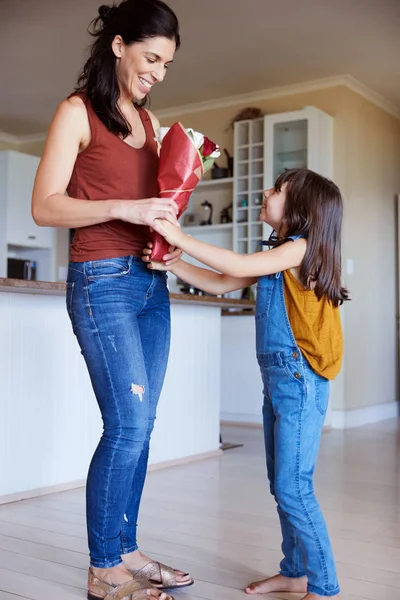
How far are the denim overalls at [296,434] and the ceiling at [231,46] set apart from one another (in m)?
3.36

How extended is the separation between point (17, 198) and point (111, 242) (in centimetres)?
556

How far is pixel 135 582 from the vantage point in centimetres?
168

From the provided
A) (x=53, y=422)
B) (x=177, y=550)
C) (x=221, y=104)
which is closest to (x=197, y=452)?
(x=53, y=422)

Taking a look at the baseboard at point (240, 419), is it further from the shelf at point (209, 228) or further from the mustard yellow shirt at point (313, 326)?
the mustard yellow shirt at point (313, 326)

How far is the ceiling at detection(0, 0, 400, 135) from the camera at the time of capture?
4.62 m

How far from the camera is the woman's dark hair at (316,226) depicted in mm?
1714


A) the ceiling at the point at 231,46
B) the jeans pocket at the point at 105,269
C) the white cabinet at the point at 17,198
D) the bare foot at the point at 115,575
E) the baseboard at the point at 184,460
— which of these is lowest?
the baseboard at the point at 184,460

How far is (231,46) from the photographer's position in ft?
17.3

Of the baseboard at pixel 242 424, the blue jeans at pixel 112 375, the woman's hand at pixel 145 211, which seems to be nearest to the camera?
the woman's hand at pixel 145 211

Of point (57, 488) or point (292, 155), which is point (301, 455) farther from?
point (292, 155)

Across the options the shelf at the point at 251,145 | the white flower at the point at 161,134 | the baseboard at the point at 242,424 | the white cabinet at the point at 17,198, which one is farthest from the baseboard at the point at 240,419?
the white flower at the point at 161,134

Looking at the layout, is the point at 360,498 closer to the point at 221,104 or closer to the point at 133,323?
the point at 133,323

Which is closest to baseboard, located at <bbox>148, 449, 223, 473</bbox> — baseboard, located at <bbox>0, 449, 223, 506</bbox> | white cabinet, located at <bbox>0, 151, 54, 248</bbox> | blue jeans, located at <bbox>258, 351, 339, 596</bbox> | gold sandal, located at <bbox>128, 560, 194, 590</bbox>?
baseboard, located at <bbox>0, 449, 223, 506</bbox>

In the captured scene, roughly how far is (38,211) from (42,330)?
156 centimetres
